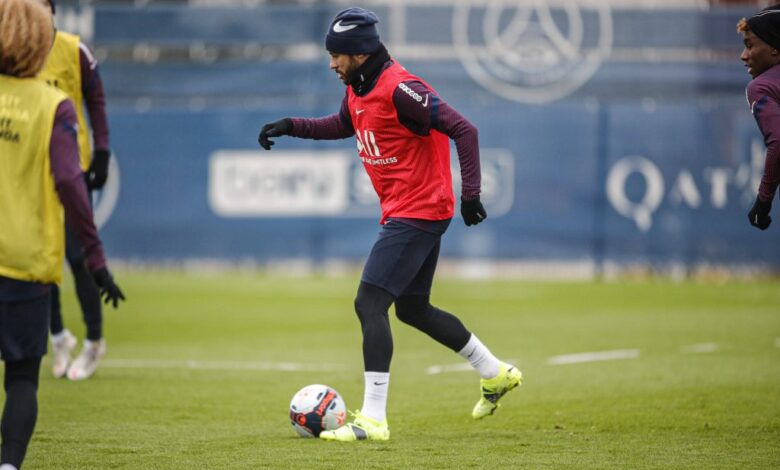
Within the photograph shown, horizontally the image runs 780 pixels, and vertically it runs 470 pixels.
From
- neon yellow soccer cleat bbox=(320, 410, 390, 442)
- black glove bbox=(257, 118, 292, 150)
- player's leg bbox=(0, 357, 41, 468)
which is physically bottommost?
neon yellow soccer cleat bbox=(320, 410, 390, 442)

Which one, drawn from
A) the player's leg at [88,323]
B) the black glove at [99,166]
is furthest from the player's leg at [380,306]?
the player's leg at [88,323]

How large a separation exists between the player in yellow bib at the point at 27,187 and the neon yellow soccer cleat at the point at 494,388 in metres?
3.12

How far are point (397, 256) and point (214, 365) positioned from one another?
3.80 metres

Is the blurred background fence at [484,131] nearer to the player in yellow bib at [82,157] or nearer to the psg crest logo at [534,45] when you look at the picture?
the psg crest logo at [534,45]

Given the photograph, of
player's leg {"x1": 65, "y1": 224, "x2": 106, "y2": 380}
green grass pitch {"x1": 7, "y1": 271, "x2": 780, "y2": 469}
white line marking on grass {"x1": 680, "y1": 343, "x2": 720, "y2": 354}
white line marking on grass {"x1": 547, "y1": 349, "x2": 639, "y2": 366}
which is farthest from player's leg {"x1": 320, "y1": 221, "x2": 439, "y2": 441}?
white line marking on grass {"x1": 680, "y1": 343, "x2": 720, "y2": 354}

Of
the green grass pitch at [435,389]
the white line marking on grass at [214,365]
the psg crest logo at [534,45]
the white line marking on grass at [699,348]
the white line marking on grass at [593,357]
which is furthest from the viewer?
the psg crest logo at [534,45]

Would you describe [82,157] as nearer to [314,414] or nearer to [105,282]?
[314,414]

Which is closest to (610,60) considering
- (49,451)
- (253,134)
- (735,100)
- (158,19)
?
(735,100)

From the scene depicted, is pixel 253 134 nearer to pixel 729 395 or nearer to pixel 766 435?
pixel 729 395

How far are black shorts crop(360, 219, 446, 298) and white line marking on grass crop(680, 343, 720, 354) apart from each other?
4.84 metres

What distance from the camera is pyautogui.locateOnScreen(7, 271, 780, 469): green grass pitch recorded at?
21.3ft

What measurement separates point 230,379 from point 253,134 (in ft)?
35.7

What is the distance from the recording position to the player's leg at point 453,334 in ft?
24.6

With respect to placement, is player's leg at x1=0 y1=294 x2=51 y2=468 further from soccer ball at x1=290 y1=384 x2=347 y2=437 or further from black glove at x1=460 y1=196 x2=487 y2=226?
black glove at x1=460 y1=196 x2=487 y2=226
